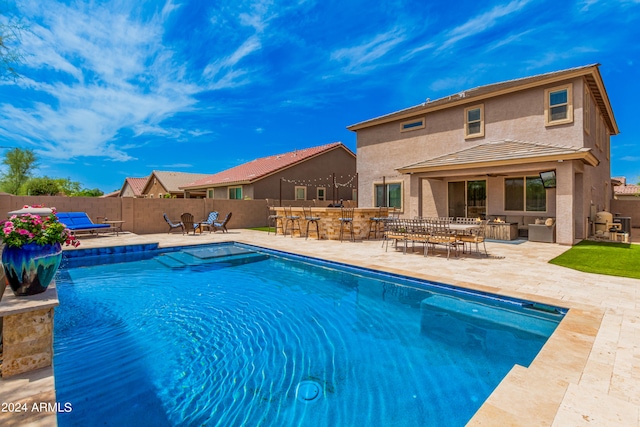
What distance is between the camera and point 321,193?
2394 cm

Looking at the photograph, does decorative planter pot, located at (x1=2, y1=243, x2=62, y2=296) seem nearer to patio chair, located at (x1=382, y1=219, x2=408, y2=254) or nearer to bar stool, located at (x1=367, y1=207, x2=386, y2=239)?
patio chair, located at (x1=382, y1=219, x2=408, y2=254)

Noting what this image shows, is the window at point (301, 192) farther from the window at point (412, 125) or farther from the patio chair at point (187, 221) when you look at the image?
the window at point (412, 125)

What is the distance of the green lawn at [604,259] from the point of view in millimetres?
6293

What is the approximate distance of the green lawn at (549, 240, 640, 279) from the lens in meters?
6.29

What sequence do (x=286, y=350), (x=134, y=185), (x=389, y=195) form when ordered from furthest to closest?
(x=134, y=185)
(x=389, y=195)
(x=286, y=350)

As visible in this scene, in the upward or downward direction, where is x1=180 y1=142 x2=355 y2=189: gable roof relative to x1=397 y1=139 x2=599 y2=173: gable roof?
upward

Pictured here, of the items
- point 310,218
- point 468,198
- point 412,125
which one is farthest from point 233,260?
point 412,125

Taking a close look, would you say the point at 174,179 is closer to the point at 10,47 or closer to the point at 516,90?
the point at 10,47

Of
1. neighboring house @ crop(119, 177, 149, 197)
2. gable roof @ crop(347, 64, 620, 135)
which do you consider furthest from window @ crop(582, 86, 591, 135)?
neighboring house @ crop(119, 177, 149, 197)

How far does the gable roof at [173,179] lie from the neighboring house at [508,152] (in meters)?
21.9

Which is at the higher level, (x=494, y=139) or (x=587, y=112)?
(x=587, y=112)

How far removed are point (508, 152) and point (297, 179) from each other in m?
14.4

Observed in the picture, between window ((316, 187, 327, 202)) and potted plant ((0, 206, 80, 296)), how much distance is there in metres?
20.8

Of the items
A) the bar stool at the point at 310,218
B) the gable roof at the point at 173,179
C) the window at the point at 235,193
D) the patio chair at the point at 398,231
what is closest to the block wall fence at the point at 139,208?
the window at the point at 235,193
